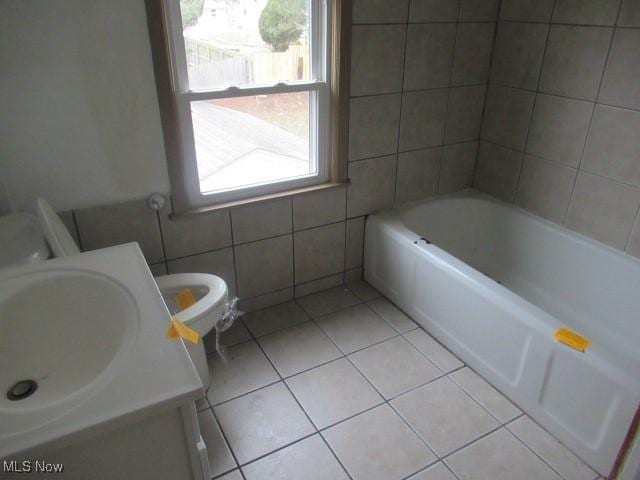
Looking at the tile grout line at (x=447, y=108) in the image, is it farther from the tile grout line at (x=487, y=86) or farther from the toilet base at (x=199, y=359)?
the toilet base at (x=199, y=359)

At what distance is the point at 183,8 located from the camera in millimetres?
1646

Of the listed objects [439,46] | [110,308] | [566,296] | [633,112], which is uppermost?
[439,46]

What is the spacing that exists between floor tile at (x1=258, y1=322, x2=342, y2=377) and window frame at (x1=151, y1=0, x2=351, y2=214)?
24.9 inches

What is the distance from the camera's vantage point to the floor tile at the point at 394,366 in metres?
1.86

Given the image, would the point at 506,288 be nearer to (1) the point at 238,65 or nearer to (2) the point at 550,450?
(2) the point at 550,450

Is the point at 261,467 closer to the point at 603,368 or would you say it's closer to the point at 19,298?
the point at 19,298

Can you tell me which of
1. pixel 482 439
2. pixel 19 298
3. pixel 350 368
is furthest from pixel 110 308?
pixel 482 439

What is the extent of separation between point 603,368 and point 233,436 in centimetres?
122

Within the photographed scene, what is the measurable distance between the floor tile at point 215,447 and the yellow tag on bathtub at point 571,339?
1.15 metres

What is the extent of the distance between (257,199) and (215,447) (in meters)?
1.00

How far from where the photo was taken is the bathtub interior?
1.97 metres

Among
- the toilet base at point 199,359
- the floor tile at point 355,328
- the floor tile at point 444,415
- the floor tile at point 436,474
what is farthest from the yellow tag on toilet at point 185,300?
the floor tile at point 436,474

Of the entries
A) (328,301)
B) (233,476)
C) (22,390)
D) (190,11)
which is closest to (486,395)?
(328,301)

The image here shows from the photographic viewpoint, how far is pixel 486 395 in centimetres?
180
